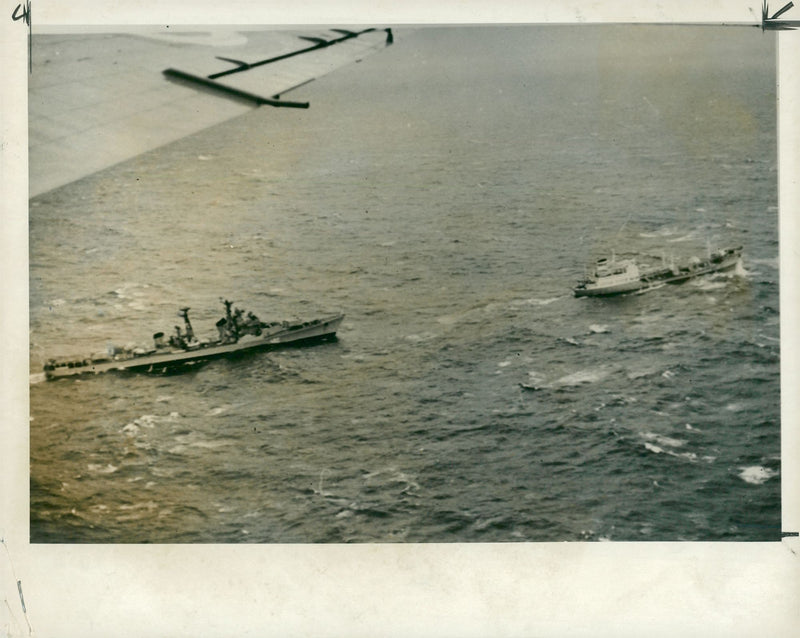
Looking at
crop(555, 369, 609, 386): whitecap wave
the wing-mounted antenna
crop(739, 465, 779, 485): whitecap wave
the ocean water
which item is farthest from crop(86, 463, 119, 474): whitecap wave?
crop(739, 465, 779, 485): whitecap wave

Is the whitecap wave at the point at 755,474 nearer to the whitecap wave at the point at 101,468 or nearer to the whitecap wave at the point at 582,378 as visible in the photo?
the whitecap wave at the point at 582,378

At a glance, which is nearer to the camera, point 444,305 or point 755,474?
point 755,474

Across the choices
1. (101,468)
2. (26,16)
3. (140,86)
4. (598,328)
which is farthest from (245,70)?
(598,328)

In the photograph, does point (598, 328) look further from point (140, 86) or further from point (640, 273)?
point (140, 86)

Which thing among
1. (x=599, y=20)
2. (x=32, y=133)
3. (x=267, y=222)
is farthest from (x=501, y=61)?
(x=32, y=133)

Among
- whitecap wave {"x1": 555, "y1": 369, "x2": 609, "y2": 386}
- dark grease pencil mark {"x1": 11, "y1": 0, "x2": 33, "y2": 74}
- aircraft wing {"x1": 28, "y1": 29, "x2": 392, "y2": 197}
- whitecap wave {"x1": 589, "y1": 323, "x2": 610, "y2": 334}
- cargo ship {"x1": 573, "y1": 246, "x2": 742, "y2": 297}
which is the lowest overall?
whitecap wave {"x1": 555, "y1": 369, "x2": 609, "y2": 386}

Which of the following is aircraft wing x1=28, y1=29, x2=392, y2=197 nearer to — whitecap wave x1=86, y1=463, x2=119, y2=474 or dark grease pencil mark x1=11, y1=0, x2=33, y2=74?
dark grease pencil mark x1=11, y1=0, x2=33, y2=74
